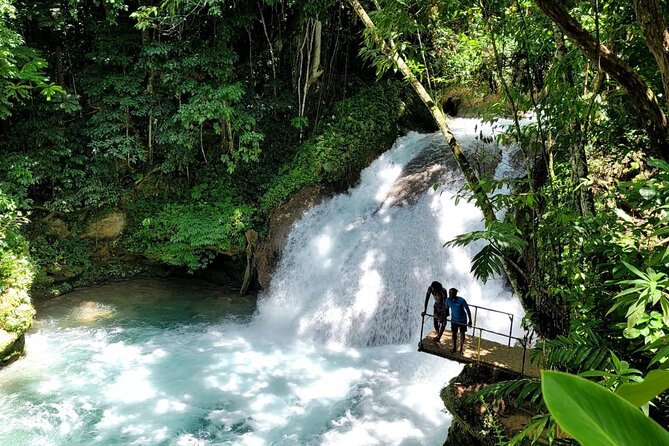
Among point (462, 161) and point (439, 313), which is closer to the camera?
point (462, 161)

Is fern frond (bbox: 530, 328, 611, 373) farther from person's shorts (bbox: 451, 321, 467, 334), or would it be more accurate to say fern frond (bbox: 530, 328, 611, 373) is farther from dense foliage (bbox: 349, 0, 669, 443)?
person's shorts (bbox: 451, 321, 467, 334)

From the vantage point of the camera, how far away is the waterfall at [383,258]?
8.06 meters

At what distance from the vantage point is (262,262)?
33.4 ft

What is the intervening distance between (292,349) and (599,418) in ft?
26.5

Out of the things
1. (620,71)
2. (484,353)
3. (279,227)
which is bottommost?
(484,353)

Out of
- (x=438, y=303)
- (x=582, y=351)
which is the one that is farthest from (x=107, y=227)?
(x=582, y=351)

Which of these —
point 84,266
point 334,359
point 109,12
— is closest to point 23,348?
point 84,266

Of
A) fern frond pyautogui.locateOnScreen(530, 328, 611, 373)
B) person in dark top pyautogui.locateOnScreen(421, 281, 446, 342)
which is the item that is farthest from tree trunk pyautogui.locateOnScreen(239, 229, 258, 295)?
fern frond pyautogui.locateOnScreen(530, 328, 611, 373)

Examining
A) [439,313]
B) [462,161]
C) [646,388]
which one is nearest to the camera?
[646,388]

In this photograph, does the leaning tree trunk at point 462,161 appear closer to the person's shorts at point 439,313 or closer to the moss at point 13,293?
the person's shorts at point 439,313

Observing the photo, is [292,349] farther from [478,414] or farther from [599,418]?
[599,418]

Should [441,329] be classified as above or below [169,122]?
below

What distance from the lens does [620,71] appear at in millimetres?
2547

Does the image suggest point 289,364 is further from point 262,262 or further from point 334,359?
point 262,262
